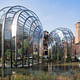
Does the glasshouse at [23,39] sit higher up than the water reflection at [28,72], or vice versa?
the glasshouse at [23,39]

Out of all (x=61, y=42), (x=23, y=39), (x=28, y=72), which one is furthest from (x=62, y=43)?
(x=28, y=72)

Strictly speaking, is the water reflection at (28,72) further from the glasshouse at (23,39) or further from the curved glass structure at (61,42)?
the curved glass structure at (61,42)

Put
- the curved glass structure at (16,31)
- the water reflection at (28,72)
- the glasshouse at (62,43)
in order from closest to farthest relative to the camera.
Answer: the water reflection at (28,72) < the curved glass structure at (16,31) < the glasshouse at (62,43)

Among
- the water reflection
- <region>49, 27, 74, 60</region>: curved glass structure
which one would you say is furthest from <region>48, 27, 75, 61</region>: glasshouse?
the water reflection

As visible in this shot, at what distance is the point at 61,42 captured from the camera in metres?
25.8

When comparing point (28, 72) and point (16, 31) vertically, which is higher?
point (16, 31)

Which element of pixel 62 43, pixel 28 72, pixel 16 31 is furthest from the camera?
pixel 62 43

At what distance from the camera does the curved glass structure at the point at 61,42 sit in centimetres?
2329

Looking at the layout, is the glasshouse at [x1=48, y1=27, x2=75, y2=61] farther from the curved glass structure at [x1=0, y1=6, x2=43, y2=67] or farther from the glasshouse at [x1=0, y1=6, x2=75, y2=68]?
the curved glass structure at [x1=0, y1=6, x2=43, y2=67]

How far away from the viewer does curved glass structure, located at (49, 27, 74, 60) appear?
23.3 meters

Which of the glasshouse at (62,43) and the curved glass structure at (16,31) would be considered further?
the glasshouse at (62,43)

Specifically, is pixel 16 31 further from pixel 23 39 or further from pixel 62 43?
pixel 62 43

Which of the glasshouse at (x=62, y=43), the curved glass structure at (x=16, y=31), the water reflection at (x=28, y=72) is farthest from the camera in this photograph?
the glasshouse at (x=62, y=43)

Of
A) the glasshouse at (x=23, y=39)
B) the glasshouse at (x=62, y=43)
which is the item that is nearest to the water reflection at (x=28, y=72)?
the glasshouse at (x=23, y=39)
